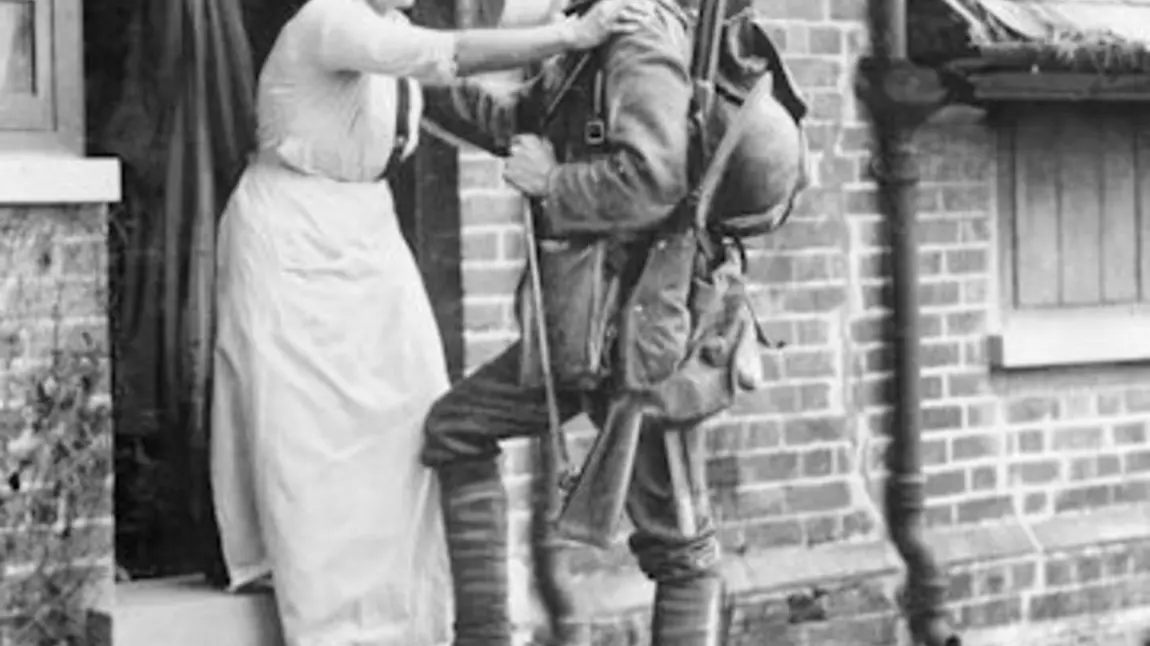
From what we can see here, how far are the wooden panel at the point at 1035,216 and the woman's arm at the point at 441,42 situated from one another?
3.10m

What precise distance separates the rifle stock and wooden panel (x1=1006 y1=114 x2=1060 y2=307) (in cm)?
304

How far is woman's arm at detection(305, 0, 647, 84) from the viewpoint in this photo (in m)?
7.36

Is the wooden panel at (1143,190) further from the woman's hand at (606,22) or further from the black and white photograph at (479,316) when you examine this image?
the woman's hand at (606,22)

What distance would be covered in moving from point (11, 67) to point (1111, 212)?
4.72m

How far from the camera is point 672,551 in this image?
25.0ft

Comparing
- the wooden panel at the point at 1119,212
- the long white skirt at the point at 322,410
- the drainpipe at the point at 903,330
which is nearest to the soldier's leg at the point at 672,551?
the long white skirt at the point at 322,410

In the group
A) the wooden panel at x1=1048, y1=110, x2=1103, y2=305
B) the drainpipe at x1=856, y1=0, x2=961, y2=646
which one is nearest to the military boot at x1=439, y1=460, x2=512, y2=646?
the drainpipe at x1=856, y1=0, x2=961, y2=646

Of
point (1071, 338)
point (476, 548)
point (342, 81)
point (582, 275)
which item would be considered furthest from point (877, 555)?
point (342, 81)

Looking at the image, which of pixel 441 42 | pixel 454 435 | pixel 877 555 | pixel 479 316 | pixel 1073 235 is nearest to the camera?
pixel 441 42

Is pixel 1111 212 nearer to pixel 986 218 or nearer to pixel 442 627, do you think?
pixel 986 218

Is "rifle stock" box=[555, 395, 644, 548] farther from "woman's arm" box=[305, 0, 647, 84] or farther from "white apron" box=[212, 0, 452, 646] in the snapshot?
"woman's arm" box=[305, 0, 647, 84]

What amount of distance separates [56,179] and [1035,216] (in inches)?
166

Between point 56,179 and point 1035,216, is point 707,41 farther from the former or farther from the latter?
point 1035,216

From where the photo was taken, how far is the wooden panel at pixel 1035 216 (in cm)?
1012
